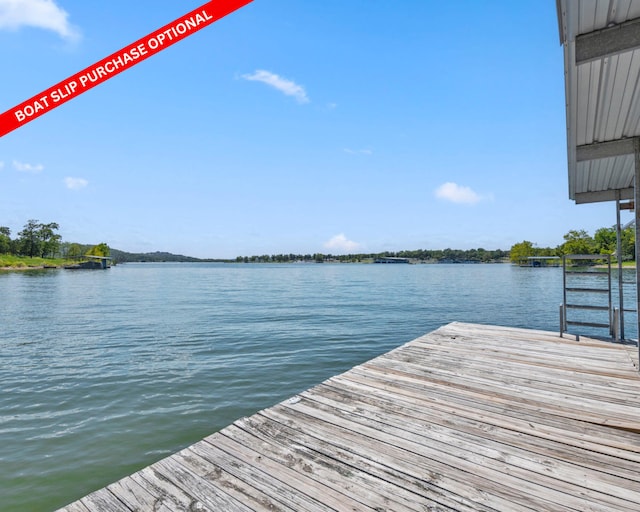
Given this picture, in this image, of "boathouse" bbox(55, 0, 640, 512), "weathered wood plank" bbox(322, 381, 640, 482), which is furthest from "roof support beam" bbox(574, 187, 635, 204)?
"weathered wood plank" bbox(322, 381, 640, 482)

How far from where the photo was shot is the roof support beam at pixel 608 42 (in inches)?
113

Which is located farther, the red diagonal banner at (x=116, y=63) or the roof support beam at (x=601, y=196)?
the roof support beam at (x=601, y=196)

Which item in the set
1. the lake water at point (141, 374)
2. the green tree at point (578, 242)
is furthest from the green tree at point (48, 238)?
the green tree at point (578, 242)

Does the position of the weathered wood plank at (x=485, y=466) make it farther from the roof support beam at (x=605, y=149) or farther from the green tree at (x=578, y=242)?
the green tree at (x=578, y=242)

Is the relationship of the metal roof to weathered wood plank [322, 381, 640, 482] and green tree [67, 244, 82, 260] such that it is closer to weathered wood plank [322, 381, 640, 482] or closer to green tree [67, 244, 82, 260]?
weathered wood plank [322, 381, 640, 482]

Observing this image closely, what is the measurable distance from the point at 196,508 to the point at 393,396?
2.54m

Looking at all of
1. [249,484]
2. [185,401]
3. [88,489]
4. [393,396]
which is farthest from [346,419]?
[185,401]

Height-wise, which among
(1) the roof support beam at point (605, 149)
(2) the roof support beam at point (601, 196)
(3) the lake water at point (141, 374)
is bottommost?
(3) the lake water at point (141, 374)

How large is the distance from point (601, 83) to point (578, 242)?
113 meters

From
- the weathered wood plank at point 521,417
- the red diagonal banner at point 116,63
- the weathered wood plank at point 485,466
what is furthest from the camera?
the red diagonal banner at point 116,63

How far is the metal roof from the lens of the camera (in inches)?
109

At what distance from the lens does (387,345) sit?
35.3ft

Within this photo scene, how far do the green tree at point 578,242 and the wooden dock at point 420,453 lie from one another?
10307cm

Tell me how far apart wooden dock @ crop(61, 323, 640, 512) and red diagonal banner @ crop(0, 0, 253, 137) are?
4.09 metres
